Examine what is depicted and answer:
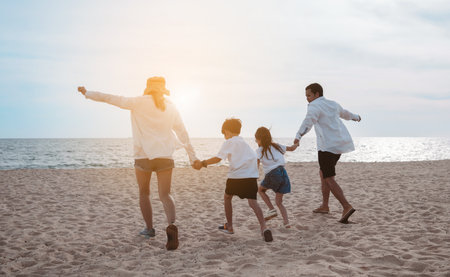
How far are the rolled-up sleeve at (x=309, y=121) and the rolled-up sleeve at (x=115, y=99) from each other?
2.61 meters

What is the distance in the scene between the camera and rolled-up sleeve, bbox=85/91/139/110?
13.3 ft

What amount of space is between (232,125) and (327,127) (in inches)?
71.1

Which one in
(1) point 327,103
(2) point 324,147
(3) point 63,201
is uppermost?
(1) point 327,103

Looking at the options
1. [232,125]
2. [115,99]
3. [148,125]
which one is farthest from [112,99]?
[232,125]

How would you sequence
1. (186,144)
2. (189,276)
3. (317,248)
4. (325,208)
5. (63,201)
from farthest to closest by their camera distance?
(63,201), (325,208), (186,144), (317,248), (189,276)

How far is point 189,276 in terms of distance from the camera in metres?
3.32

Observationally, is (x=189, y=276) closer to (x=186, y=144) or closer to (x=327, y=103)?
(x=186, y=144)

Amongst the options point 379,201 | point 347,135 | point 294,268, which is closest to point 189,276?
point 294,268

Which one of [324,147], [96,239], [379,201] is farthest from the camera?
[379,201]

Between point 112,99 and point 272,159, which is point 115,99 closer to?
point 112,99

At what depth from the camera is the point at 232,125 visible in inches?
182

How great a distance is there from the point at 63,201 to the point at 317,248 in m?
6.67

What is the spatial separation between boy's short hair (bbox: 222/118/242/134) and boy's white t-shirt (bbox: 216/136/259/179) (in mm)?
157

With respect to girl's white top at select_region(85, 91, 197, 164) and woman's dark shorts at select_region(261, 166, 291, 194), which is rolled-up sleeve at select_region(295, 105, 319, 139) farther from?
girl's white top at select_region(85, 91, 197, 164)
